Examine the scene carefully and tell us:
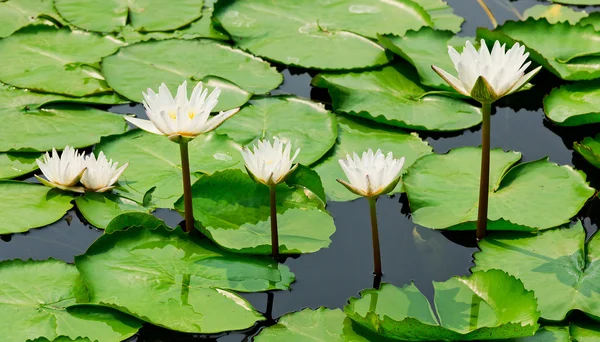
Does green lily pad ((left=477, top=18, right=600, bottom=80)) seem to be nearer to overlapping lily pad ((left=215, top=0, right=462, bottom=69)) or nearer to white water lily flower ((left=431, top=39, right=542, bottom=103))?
overlapping lily pad ((left=215, top=0, right=462, bottom=69))

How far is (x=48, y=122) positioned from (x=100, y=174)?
2.30 feet

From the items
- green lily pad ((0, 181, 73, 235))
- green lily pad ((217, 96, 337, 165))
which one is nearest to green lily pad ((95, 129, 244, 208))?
green lily pad ((217, 96, 337, 165))

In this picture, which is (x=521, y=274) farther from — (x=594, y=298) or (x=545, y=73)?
(x=545, y=73)

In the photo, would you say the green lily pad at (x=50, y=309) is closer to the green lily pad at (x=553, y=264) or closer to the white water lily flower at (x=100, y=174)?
the white water lily flower at (x=100, y=174)

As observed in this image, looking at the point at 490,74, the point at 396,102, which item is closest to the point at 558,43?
the point at 396,102

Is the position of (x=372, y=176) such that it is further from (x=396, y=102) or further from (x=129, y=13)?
(x=129, y=13)

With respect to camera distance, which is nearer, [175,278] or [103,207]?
[175,278]

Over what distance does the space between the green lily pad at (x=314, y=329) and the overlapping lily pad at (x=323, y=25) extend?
1.80 m

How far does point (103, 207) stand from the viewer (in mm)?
3082

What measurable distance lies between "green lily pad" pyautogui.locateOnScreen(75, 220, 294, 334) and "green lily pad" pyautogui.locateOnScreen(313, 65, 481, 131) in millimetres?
1167

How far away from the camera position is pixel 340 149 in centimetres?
346

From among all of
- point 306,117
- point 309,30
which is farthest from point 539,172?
point 309,30

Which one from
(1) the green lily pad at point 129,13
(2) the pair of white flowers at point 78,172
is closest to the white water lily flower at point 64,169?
(2) the pair of white flowers at point 78,172

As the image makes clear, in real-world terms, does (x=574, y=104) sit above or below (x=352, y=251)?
above
